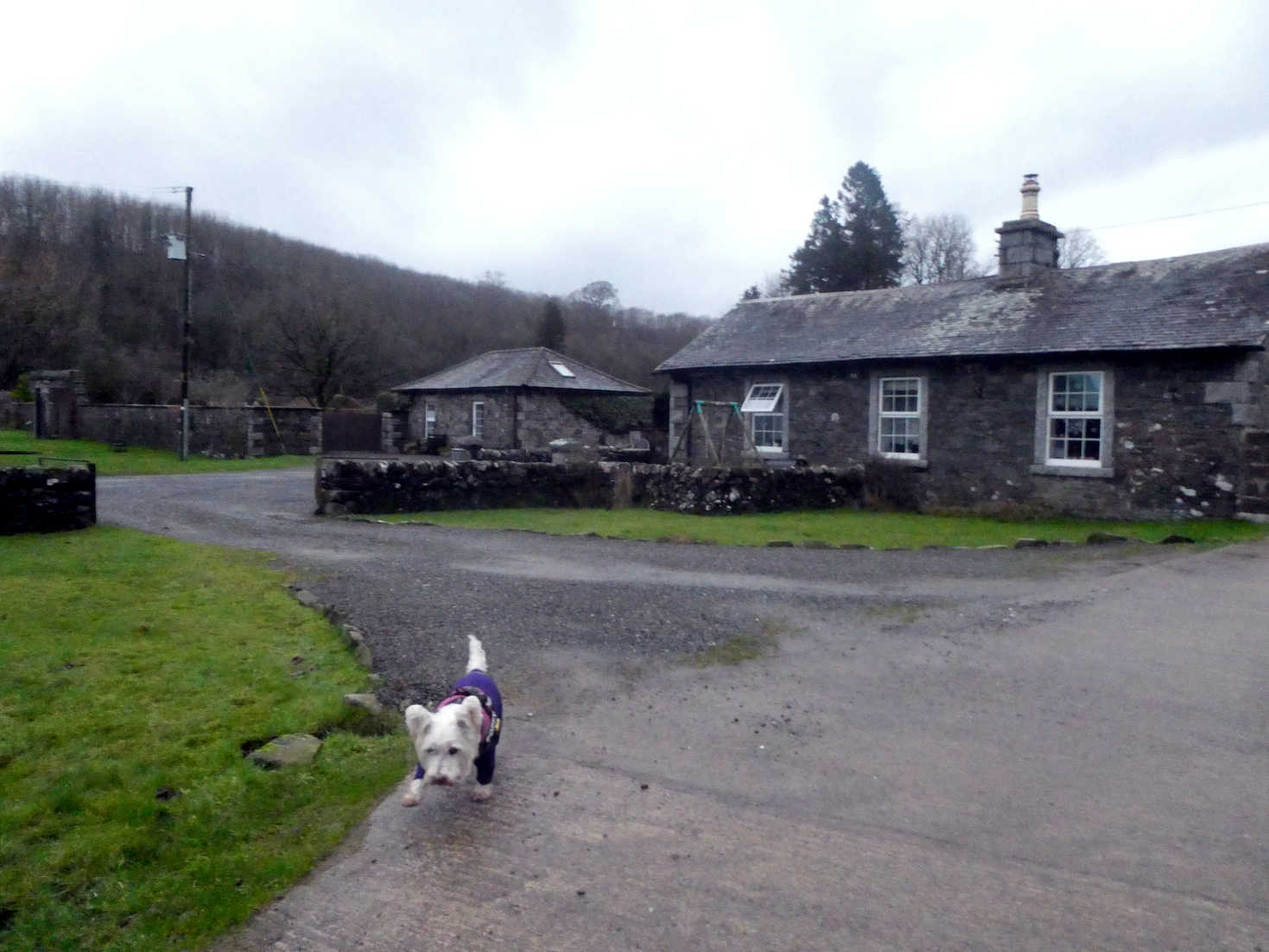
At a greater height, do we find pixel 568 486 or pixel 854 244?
pixel 854 244

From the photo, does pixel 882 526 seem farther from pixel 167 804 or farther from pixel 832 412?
pixel 167 804

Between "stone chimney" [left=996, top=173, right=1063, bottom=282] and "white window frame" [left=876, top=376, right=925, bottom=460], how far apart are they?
11.0 feet

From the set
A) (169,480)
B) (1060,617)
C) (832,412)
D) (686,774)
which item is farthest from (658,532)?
(169,480)

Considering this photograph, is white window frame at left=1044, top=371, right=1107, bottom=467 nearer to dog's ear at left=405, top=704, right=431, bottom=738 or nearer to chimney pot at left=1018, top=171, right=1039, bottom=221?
chimney pot at left=1018, top=171, right=1039, bottom=221

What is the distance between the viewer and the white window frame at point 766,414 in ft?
74.1

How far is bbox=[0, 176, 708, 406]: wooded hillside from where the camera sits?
4316 centimetres

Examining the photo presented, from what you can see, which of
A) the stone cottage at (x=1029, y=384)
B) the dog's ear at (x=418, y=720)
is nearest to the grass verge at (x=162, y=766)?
the dog's ear at (x=418, y=720)

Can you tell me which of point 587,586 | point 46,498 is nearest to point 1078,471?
point 587,586

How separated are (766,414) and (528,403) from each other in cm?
1241

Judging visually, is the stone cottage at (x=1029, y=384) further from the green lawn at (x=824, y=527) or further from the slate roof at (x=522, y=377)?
the slate roof at (x=522, y=377)

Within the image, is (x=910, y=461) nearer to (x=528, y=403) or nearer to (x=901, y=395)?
(x=901, y=395)

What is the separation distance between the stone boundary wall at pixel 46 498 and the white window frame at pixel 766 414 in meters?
13.2

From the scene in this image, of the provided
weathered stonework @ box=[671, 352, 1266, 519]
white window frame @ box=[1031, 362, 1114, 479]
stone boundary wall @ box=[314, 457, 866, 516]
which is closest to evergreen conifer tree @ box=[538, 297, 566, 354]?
weathered stonework @ box=[671, 352, 1266, 519]

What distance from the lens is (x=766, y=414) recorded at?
22.8 m
